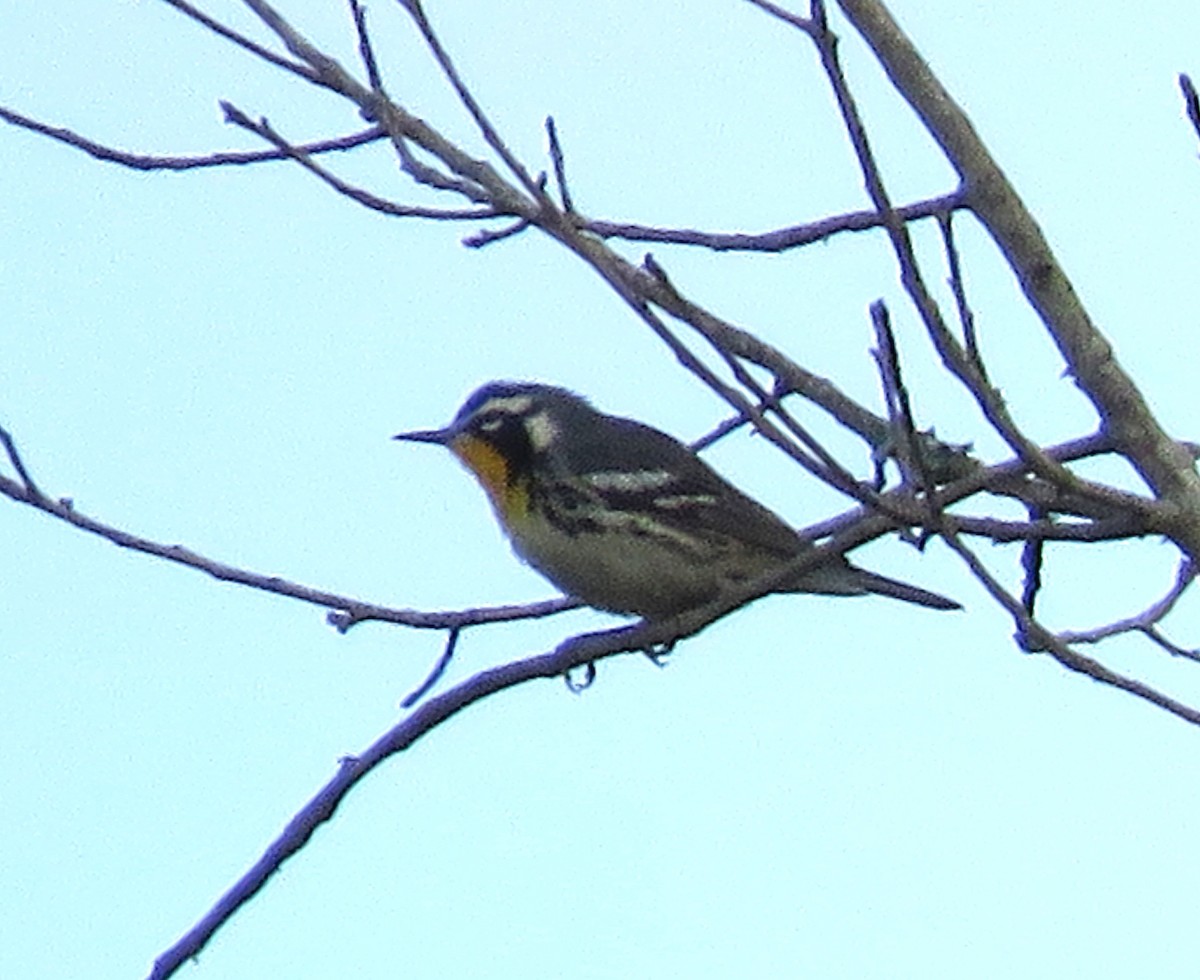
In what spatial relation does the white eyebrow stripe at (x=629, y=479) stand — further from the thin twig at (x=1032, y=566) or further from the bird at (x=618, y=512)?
the thin twig at (x=1032, y=566)

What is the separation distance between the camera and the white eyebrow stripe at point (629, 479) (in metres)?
7.64

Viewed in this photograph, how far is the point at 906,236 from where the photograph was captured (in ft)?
11.2

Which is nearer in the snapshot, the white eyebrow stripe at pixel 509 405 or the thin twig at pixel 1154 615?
the thin twig at pixel 1154 615

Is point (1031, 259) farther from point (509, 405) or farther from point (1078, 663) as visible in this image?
point (509, 405)

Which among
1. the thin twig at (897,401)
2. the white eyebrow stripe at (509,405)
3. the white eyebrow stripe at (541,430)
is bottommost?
the thin twig at (897,401)

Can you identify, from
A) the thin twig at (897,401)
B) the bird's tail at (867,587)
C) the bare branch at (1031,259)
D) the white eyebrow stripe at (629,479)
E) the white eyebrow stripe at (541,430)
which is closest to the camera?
the thin twig at (897,401)

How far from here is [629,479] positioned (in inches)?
Answer: 303

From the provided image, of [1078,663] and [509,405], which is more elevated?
[509,405]

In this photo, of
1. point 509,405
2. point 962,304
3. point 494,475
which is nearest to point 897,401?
point 962,304

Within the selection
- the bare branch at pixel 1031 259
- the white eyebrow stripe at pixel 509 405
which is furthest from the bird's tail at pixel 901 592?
the bare branch at pixel 1031 259

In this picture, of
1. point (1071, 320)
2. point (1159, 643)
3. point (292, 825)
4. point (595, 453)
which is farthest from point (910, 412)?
point (595, 453)

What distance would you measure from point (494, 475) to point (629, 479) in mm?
475

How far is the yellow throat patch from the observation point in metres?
7.65

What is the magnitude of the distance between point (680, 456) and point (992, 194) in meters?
3.89
